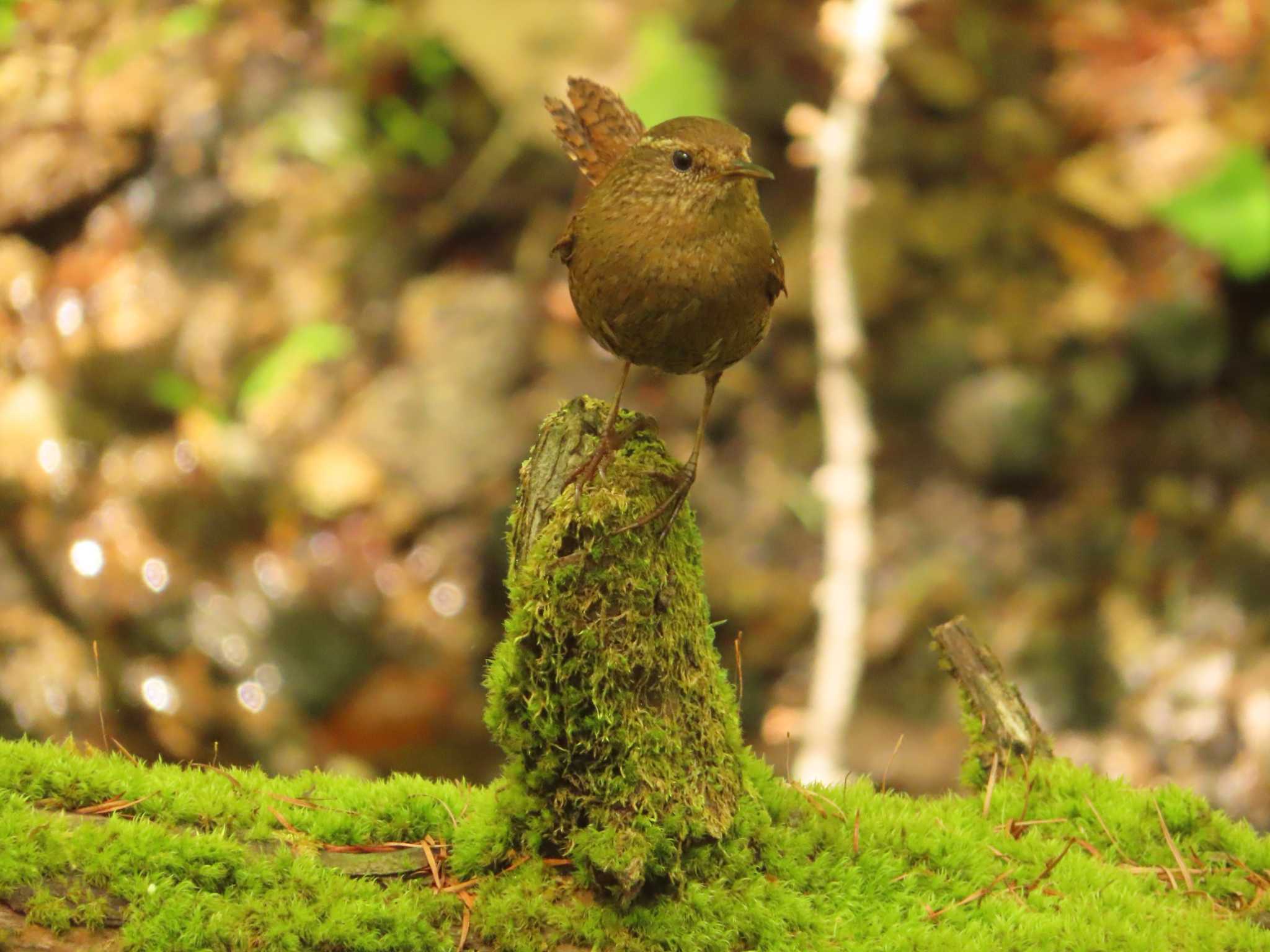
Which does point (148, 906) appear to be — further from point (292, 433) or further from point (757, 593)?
point (292, 433)

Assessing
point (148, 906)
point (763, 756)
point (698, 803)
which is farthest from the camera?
point (763, 756)

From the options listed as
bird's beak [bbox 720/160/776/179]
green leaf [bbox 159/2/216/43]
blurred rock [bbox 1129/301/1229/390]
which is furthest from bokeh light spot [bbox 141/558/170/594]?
blurred rock [bbox 1129/301/1229/390]

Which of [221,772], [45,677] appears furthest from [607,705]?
[45,677]

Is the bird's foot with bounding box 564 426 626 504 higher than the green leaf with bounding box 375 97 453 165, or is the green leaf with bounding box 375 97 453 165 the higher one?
the green leaf with bounding box 375 97 453 165

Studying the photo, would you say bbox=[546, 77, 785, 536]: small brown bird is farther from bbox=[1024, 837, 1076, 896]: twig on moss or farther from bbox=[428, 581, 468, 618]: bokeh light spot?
bbox=[428, 581, 468, 618]: bokeh light spot

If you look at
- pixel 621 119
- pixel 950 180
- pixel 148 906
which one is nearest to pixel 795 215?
pixel 950 180

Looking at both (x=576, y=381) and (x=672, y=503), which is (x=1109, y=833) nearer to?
(x=672, y=503)
